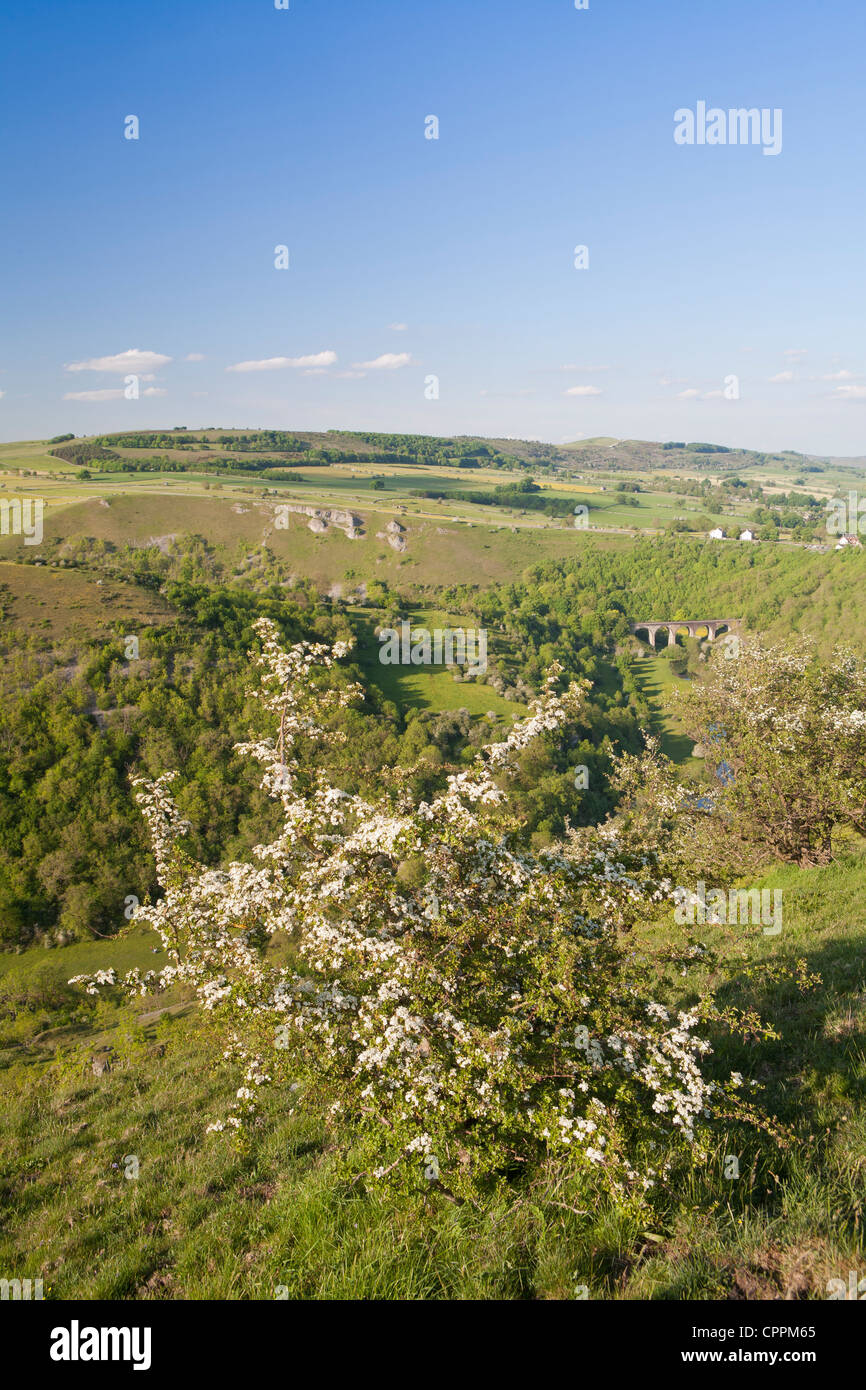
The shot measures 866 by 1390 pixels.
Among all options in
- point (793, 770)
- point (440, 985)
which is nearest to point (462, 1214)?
point (440, 985)

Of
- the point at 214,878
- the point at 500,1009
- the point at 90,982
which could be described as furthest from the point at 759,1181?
the point at 90,982

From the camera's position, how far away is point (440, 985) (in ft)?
26.2

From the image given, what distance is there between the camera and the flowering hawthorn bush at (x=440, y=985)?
6941 mm

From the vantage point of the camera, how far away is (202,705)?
360ft

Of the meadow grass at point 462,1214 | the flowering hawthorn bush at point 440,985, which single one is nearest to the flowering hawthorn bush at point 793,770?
the meadow grass at point 462,1214

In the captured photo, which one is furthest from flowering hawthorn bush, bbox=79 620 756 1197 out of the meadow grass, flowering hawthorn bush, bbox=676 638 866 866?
flowering hawthorn bush, bbox=676 638 866 866

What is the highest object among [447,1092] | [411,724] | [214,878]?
[214,878]

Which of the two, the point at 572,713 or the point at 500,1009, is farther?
the point at 572,713

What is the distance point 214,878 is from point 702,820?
16280 mm

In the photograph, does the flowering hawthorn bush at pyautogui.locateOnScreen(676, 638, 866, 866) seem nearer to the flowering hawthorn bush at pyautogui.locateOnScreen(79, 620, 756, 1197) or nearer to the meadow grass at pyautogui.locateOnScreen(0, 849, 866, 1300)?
the meadow grass at pyautogui.locateOnScreen(0, 849, 866, 1300)
